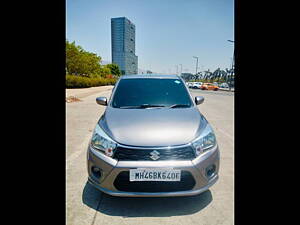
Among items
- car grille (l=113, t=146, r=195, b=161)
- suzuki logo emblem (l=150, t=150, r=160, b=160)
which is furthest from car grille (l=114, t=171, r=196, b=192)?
suzuki logo emblem (l=150, t=150, r=160, b=160)

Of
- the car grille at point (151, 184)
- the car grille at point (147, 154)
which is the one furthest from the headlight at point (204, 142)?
the car grille at point (151, 184)

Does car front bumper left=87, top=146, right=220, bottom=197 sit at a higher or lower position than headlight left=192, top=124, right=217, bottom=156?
lower

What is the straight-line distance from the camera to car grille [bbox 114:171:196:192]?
213cm

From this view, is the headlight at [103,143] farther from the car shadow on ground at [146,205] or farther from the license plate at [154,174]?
the car shadow on ground at [146,205]

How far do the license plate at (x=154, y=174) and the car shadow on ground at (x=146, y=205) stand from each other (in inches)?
17.7

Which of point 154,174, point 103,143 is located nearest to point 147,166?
point 154,174

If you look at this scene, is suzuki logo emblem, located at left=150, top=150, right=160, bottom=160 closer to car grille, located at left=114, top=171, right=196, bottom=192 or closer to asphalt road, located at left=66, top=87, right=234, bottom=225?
car grille, located at left=114, top=171, right=196, bottom=192

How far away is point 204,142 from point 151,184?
753 mm

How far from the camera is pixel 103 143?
2.30m

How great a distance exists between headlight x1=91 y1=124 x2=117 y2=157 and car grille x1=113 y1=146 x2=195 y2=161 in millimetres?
78

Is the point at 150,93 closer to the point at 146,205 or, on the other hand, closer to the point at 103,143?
the point at 103,143
